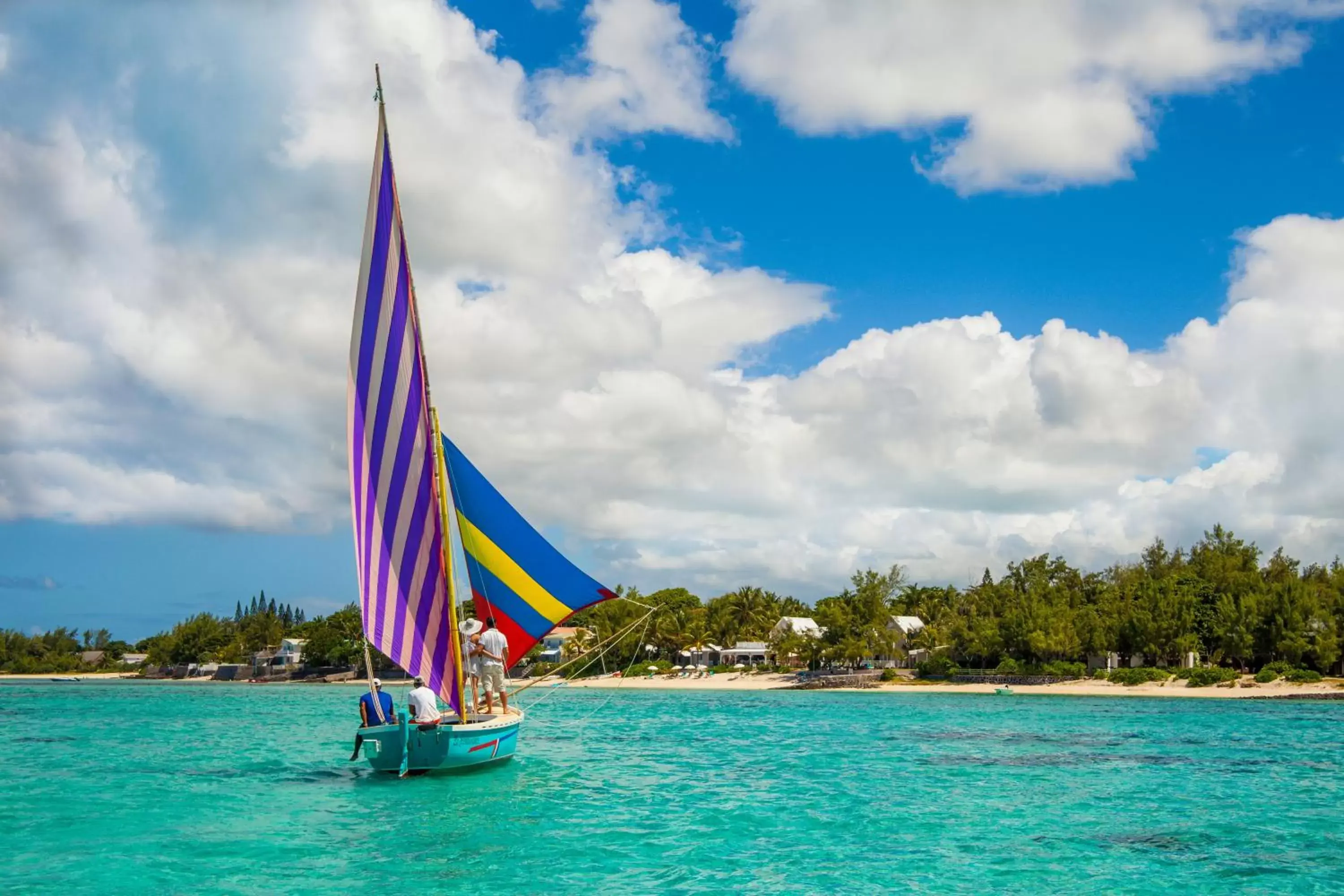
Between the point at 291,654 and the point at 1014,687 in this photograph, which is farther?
the point at 291,654

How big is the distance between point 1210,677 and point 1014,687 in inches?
496

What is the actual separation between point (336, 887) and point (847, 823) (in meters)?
8.94

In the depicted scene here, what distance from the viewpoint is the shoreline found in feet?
209

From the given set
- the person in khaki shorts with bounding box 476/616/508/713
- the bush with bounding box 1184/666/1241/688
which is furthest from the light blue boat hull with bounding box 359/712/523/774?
the bush with bounding box 1184/666/1241/688

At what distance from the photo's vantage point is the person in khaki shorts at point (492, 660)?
22.6 m

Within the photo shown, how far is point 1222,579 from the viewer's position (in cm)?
8231

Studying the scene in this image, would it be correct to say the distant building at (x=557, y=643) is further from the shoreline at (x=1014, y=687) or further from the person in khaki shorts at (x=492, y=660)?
the person in khaki shorts at (x=492, y=660)

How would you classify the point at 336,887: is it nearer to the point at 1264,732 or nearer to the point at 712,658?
the point at 1264,732

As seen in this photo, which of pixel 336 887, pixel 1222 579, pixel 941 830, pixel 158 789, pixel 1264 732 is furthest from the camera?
pixel 1222 579

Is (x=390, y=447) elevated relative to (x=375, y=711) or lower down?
elevated

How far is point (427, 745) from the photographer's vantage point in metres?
20.6

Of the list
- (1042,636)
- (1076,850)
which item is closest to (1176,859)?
(1076,850)

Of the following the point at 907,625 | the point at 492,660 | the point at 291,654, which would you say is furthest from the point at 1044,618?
the point at 291,654

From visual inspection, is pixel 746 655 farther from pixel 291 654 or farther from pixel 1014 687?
pixel 291 654
